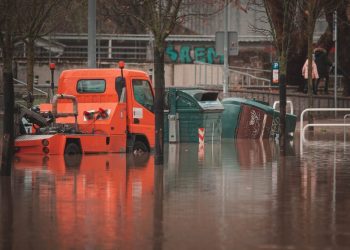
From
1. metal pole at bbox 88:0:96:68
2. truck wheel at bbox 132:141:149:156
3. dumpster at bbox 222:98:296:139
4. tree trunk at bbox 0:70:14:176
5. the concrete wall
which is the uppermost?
metal pole at bbox 88:0:96:68

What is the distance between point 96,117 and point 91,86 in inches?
57.5

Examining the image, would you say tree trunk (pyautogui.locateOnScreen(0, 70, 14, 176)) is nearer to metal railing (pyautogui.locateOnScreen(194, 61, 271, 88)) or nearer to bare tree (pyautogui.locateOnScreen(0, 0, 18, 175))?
bare tree (pyautogui.locateOnScreen(0, 0, 18, 175))

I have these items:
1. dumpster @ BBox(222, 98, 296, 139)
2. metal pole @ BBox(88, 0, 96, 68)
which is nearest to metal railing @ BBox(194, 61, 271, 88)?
dumpster @ BBox(222, 98, 296, 139)

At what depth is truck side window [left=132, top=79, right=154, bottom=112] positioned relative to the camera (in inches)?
917

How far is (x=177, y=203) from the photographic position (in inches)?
529

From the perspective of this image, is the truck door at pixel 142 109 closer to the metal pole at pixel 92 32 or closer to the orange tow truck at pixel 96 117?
the orange tow truck at pixel 96 117

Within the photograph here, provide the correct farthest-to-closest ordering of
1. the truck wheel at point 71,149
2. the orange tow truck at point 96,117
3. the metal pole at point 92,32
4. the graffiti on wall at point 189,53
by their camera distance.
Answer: the graffiti on wall at point 189,53
the metal pole at point 92,32
the truck wheel at point 71,149
the orange tow truck at point 96,117

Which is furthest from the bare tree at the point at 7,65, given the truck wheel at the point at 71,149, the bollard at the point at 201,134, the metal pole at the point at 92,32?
the bollard at the point at 201,134

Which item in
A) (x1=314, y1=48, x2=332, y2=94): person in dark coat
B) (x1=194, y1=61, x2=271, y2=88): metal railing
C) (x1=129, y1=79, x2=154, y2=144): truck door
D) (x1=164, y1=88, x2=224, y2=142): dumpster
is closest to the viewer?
(x1=129, y1=79, x2=154, y2=144): truck door

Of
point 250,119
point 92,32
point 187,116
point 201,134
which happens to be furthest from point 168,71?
point 92,32

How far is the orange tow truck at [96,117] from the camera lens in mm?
21578

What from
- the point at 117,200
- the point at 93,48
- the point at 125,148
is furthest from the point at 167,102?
the point at 117,200

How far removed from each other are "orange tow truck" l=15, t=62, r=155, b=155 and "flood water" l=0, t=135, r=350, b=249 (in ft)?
2.20

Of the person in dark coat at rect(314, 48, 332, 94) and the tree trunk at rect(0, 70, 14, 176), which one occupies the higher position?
the person in dark coat at rect(314, 48, 332, 94)
